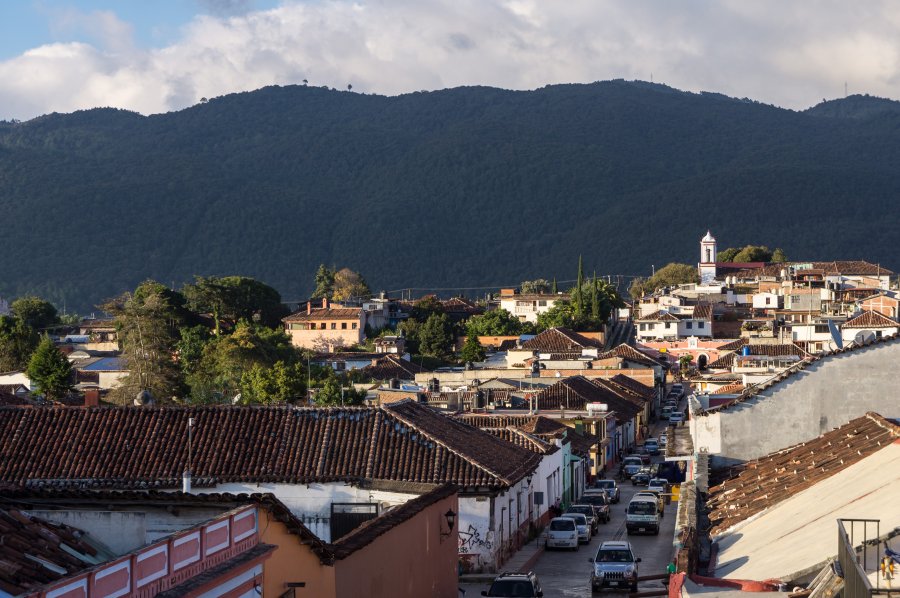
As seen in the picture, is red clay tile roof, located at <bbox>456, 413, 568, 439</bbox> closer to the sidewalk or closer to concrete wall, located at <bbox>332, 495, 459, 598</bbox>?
the sidewalk

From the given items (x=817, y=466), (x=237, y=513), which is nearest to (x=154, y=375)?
(x=817, y=466)

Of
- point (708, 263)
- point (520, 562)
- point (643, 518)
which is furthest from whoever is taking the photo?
Result: point (708, 263)

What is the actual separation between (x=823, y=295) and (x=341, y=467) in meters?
92.8

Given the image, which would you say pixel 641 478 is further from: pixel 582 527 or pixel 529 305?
pixel 529 305

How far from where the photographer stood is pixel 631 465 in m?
56.7

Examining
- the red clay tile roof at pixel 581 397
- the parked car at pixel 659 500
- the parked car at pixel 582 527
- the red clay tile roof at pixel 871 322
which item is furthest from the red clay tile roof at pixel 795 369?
the red clay tile roof at pixel 871 322

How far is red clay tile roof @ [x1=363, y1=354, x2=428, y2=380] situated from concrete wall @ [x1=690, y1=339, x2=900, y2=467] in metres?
49.1

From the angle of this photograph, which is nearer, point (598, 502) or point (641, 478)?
point (598, 502)

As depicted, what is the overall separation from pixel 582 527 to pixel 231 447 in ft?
32.0

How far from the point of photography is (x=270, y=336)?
9550 cm

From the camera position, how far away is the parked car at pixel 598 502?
137ft

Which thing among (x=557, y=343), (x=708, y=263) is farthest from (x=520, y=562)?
(x=708, y=263)

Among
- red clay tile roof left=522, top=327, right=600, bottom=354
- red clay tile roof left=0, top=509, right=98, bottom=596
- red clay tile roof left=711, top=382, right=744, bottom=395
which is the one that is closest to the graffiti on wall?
red clay tile roof left=0, top=509, right=98, bottom=596

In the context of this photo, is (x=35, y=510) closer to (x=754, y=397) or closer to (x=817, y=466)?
(x=817, y=466)
